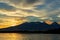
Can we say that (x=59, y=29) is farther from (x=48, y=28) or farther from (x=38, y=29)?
(x=38, y=29)

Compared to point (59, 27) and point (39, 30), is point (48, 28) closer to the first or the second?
point (39, 30)

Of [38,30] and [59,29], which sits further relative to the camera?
[38,30]

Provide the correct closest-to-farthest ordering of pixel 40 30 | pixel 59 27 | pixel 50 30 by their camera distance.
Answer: pixel 59 27
pixel 50 30
pixel 40 30

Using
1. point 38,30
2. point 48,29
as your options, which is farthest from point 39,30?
point 48,29

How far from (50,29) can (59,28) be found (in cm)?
868

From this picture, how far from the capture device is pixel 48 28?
51.4 meters

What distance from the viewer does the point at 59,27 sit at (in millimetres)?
43000

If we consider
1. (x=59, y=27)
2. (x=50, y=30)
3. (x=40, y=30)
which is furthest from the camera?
(x=40, y=30)

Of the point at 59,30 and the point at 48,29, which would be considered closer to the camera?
the point at 59,30

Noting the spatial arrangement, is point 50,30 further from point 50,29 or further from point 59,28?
point 59,28

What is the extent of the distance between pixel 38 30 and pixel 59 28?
11.9m

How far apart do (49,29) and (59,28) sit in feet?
28.2

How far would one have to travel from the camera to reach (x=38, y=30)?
181ft

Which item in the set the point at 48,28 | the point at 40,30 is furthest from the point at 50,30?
the point at 40,30
